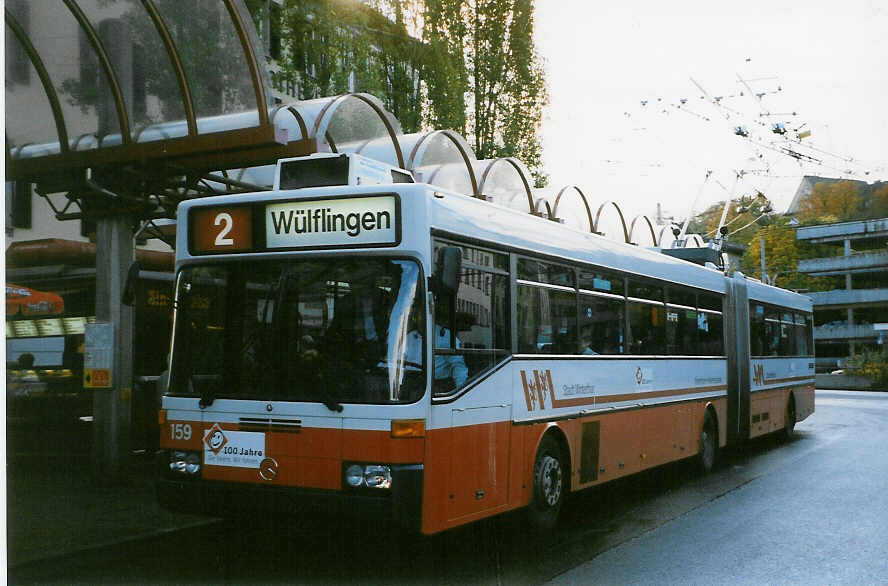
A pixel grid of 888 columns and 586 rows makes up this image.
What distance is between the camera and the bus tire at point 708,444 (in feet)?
45.8

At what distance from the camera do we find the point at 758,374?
17.0m

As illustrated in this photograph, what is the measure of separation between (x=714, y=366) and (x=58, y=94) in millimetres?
9418

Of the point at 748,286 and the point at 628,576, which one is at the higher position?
the point at 748,286

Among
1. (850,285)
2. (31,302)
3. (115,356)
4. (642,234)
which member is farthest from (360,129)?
(850,285)

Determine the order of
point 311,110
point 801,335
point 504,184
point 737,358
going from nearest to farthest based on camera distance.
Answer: point 311,110 < point 737,358 < point 504,184 < point 801,335

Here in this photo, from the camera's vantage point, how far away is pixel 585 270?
10.2 m

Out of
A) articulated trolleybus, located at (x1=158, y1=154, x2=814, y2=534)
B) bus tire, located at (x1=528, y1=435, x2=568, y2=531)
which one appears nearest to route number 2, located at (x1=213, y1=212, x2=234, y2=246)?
articulated trolleybus, located at (x1=158, y1=154, x2=814, y2=534)

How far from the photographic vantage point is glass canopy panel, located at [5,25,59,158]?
1158cm

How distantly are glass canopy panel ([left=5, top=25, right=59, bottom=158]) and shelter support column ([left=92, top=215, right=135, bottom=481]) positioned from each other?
1.24m

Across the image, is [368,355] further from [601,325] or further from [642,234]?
[642,234]

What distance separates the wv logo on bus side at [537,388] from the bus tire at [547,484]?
367 millimetres

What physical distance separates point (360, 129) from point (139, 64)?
331 centimetres

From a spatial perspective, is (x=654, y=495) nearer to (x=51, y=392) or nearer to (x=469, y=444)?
(x=469, y=444)

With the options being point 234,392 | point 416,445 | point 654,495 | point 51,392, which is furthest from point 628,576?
point 51,392
